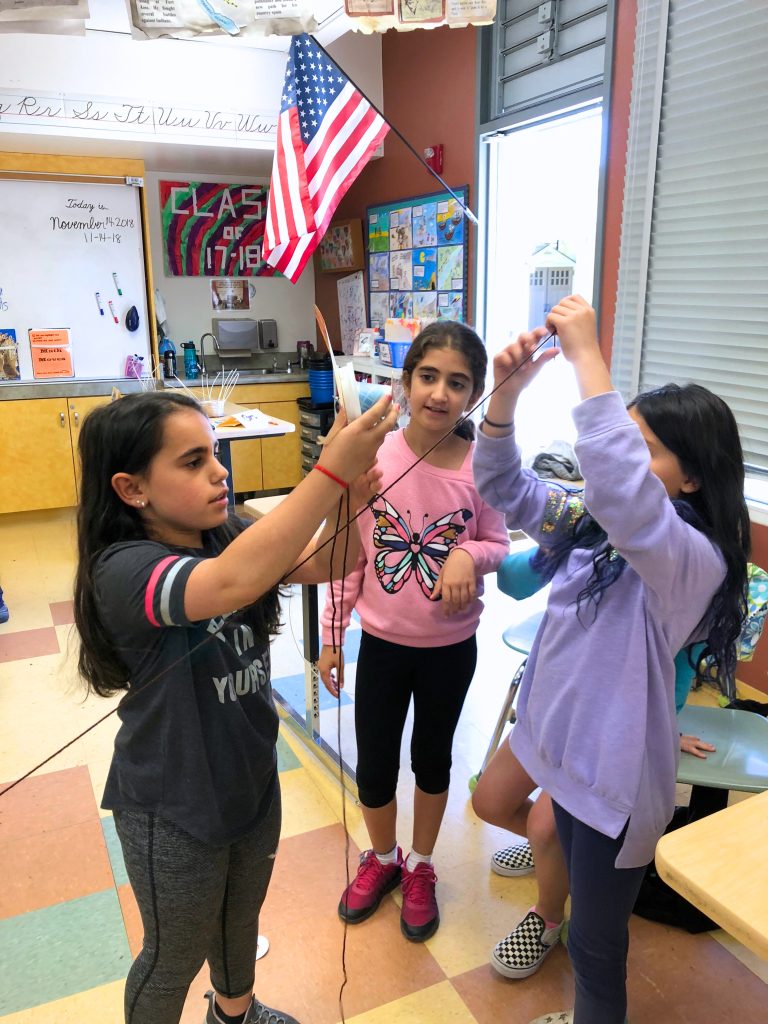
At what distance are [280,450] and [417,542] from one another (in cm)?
398

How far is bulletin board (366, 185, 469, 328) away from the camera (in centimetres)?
428

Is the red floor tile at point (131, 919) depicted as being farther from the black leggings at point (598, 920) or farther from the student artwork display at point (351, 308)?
the student artwork display at point (351, 308)

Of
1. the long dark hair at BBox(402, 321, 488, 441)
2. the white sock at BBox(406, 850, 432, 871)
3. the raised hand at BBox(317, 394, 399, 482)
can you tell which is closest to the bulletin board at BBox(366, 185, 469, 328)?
the long dark hair at BBox(402, 321, 488, 441)

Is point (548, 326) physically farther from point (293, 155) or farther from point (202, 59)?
point (202, 59)

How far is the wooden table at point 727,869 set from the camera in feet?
2.26

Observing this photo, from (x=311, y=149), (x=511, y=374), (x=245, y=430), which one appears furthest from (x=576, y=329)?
(x=245, y=430)

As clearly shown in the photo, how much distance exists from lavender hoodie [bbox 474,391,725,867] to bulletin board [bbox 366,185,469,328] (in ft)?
10.9

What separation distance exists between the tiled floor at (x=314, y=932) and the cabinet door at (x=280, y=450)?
3.04 m

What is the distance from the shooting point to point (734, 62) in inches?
102

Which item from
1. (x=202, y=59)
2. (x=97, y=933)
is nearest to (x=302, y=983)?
(x=97, y=933)

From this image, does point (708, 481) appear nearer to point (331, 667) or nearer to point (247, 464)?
point (331, 667)

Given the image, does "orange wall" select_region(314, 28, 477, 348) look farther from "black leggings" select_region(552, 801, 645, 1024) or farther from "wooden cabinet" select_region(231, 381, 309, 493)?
"black leggings" select_region(552, 801, 645, 1024)

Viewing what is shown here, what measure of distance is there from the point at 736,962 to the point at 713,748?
0.47m

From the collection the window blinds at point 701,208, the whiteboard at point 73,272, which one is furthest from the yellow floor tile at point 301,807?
the whiteboard at point 73,272
